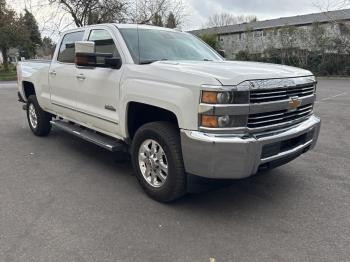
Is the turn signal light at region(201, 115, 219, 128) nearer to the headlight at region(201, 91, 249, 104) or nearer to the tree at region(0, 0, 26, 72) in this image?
the headlight at region(201, 91, 249, 104)

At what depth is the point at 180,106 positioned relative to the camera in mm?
3273

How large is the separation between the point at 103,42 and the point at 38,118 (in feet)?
9.08

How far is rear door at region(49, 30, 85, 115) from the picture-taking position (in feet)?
16.9

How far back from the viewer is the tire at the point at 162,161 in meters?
3.45

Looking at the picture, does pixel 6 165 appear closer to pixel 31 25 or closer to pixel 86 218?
pixel 86 218

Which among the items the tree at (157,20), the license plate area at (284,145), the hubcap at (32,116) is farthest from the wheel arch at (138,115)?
the tree at (157,20)

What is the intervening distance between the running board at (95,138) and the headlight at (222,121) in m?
1.57

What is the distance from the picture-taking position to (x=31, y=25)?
139 feet

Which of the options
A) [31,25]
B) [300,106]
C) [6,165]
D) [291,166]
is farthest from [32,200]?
[31,25]

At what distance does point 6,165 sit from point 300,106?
4.16 metres

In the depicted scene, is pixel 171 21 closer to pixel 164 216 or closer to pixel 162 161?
pixel 162 161

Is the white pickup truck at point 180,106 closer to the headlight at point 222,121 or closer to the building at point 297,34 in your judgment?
the headlight at point 222,121

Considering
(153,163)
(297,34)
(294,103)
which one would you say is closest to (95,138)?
(153,163)

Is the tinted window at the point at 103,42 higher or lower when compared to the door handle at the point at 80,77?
higher
